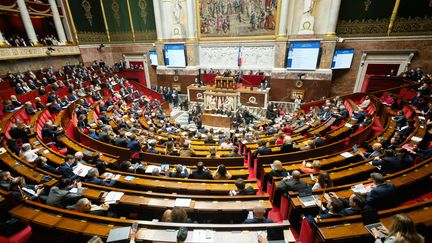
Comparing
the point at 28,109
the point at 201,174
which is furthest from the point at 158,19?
the point at 201,174

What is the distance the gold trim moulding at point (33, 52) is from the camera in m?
11.8

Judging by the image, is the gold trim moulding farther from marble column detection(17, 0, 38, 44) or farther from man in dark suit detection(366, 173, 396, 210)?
man in dark suit detection(366, 173, 396, 210)

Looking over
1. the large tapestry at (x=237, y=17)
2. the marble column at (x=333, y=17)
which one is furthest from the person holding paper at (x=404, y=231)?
the large tapestry at (x=237, y=17)

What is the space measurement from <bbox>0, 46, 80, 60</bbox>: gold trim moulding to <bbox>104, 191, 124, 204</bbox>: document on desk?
1376 cm

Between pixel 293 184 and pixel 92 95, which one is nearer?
pixel 293 184

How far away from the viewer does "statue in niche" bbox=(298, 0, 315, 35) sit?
506 inches

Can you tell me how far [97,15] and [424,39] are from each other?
79.5 ft

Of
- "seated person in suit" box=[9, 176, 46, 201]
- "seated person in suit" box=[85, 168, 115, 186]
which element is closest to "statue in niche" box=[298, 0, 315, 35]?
"seated person in suit" box=[85, 168, 115, 186]

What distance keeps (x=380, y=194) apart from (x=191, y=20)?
16.0 m

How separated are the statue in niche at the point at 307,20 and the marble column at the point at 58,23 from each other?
716 inches

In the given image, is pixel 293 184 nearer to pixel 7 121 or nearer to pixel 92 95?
pixel 7 121

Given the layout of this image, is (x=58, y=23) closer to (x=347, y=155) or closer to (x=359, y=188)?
(x=347, y=155)

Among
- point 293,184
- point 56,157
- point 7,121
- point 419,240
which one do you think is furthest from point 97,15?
point 419,240

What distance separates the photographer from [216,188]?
4.36m
